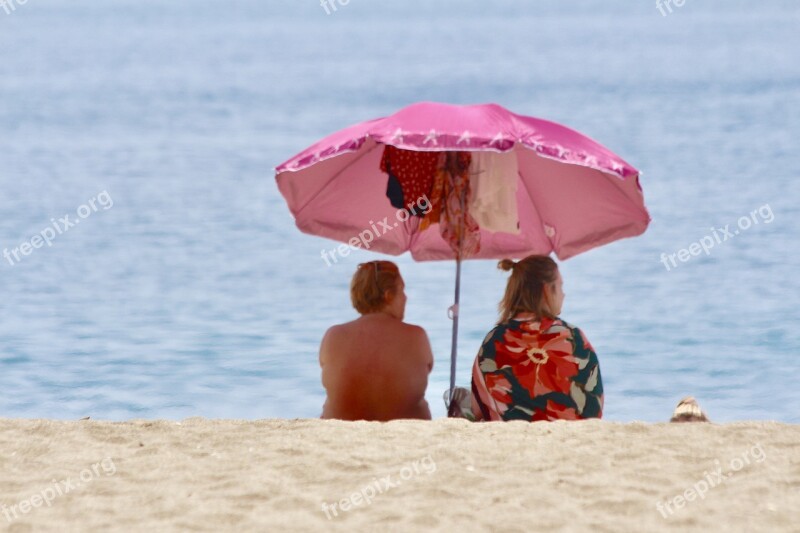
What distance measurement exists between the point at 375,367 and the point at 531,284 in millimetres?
744

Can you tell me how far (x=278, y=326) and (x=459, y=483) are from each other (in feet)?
19.3

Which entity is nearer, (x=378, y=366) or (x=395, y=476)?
(x=395, y=476)

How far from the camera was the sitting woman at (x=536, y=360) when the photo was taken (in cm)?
516

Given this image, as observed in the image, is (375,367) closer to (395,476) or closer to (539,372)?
(539,372)

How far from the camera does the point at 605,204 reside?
5.75 metres

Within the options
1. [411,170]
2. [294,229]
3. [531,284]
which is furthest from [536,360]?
[294,229]

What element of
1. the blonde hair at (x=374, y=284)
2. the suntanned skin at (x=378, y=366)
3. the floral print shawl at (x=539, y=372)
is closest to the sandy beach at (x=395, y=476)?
the floral print shawl at (x=539, y=372)

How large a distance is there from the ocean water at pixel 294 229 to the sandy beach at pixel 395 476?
3262 mm

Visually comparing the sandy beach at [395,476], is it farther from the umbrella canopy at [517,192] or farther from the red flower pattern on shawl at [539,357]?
the umbrella canopy at [517,192]

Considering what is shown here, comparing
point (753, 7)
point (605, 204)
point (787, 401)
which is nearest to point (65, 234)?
point (787, 401)

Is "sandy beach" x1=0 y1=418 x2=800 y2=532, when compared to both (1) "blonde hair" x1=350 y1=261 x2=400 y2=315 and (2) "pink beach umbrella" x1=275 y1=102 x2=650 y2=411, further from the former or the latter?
(2) "pink beach umbrella" x1=275 y1=102 x2=650 y2=411

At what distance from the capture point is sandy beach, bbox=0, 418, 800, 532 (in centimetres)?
414

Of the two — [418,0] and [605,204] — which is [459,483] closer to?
[605,204]

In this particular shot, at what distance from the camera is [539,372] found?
5.17m
